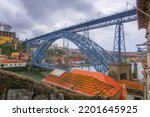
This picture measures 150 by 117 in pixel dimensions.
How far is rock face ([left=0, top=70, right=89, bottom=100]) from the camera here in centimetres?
249

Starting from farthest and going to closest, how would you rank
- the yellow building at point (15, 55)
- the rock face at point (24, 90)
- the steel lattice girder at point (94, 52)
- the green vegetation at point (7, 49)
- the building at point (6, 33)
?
the building at point (6, 33), the green vegetation at point (7, 49), the yellow building at point (15, 55), the steel lattice girder at point (94, 52), the rock face at point (24, 90)

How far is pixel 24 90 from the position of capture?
2492 millimetres

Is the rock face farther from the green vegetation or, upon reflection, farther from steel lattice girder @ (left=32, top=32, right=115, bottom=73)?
the green vegetation

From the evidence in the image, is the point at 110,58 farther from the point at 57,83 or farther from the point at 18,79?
the point at 18,79

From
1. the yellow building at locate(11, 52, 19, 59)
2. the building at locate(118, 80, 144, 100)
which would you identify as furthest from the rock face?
the yellow building at locate(11, 52, 19, 59)

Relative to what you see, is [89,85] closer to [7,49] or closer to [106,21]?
[106,21]

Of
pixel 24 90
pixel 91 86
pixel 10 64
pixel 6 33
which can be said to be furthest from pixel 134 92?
pixel 6 33

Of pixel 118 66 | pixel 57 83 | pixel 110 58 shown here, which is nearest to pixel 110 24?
pixel 110 58

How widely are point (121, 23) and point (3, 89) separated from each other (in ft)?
83.6

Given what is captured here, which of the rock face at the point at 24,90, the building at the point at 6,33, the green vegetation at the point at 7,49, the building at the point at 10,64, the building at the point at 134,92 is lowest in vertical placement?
the building at the point at 134,92

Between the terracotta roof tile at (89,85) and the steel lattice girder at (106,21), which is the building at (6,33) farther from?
the terracotta roof tile at (89,85)

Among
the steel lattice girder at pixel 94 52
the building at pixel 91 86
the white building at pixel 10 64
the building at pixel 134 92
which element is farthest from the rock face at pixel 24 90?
the white building at pixel 10 64

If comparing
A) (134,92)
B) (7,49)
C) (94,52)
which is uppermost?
(7,49)

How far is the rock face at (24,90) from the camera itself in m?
2.49
